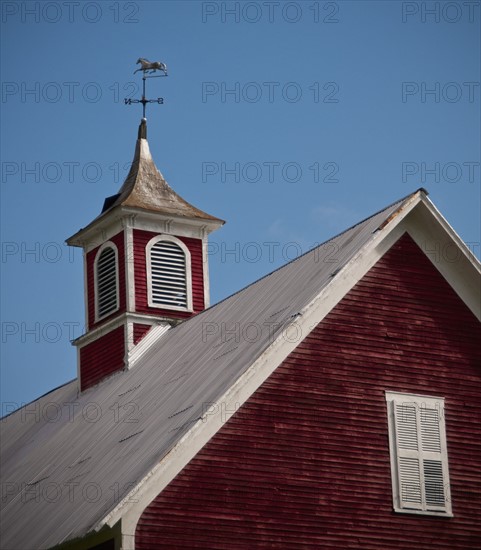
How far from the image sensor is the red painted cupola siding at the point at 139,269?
4069 cm

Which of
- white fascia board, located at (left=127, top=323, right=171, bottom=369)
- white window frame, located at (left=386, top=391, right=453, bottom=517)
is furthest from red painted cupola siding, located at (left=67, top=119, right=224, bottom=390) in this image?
white window frame, located at (left=386, top=391, right=453, bottom=517)

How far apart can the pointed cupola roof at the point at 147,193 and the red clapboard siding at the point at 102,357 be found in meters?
3.68

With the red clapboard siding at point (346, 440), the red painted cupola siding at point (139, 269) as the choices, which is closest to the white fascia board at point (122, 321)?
the red painted cupola siding at point (139, 269)

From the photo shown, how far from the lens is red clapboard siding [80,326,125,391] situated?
39997 millimetres

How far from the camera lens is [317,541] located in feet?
92.3

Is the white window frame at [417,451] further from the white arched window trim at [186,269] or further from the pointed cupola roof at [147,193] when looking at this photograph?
the pointed cupola roof at [147,193]

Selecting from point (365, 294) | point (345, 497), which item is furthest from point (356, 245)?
point (345, 497)

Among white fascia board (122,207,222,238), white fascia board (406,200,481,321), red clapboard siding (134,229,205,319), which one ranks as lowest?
white fascia board (406,200,481,321)

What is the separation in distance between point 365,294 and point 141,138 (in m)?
16.6

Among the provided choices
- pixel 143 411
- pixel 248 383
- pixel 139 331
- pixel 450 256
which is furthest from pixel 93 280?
pixel 248 383

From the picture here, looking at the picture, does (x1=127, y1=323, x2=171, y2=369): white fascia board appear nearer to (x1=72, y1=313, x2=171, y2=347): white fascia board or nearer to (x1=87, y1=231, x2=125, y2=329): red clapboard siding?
(x1=72, y1=313, x2=171, y2=347): white fascia board

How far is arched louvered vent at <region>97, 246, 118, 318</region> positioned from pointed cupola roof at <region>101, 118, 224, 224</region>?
1.28 metres

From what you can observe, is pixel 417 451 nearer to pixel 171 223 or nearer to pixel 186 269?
pixel 186 269

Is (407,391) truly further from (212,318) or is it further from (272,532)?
(212,318)
